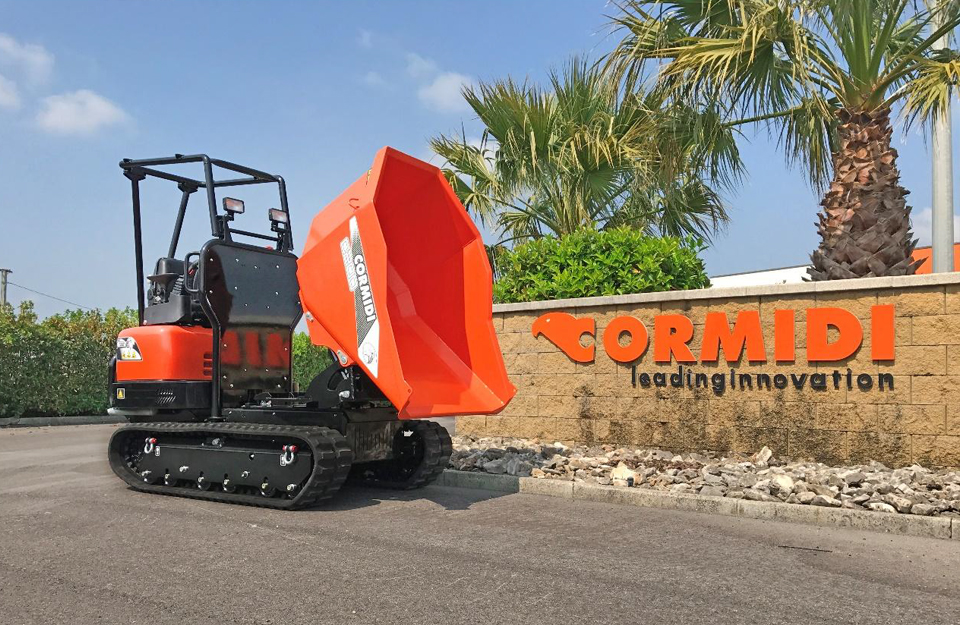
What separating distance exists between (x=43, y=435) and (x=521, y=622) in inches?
544

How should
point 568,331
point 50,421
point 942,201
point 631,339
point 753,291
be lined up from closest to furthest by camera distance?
point 753,291 → point 631,339 → point 568,331 → point 942,201 → point 50,421

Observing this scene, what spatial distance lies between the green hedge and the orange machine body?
1045 cm

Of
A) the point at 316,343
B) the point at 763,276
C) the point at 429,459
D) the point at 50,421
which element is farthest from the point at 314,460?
the point at 763,276

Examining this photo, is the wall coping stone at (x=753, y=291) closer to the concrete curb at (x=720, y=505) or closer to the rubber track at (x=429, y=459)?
the concrete curb at (x=720, y=505)

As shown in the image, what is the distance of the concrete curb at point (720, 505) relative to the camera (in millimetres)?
5977

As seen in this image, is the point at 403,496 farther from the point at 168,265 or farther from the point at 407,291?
the point at 168,265

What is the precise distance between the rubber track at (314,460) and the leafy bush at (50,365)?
1250 cm

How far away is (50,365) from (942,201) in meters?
18.2

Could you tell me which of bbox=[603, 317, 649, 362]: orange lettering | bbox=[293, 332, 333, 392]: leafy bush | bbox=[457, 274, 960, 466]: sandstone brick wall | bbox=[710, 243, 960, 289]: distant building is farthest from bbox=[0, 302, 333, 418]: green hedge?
bbox=[710, 243, 960, 289]: distant building

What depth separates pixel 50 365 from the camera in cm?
1817

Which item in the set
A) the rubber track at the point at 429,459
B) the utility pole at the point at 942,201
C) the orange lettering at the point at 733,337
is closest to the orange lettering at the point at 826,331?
the orange lettering at the point at 733,337

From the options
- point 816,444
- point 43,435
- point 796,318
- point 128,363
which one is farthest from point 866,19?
point 43,435

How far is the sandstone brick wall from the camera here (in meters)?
7.86

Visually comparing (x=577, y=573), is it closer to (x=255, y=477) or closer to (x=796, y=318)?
(x=255, y=477)
